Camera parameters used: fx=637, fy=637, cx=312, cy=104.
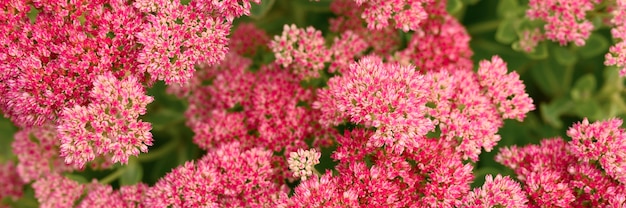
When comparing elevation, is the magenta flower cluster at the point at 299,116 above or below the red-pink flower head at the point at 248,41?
below

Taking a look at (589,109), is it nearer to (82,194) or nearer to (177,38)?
(177,38)

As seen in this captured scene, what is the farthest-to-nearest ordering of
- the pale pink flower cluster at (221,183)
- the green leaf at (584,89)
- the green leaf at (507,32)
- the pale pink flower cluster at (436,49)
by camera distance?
the green leaf at (584,89) < the green leaf at (507,32) < the pale pink flower cluster at (436,49) < the pale pink flower cluster at (221,183)

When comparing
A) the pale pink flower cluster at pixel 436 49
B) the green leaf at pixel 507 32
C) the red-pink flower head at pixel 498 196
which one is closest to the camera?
the red-pink flower head at pixel 498 196

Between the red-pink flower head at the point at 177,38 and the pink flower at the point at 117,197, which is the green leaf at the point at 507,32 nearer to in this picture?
the red-pink flower head at the point at 177,38

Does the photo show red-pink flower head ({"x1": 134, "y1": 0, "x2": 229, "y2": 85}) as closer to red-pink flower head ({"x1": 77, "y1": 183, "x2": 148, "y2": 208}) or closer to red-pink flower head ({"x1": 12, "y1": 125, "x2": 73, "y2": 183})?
red-pink flower head ({"x1": 77, "y1": 183, "x2": 148, "y2": 208})

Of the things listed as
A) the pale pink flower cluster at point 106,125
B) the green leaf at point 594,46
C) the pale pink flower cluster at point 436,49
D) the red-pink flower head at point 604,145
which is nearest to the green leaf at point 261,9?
the pale pink flower cluster at point 436,49

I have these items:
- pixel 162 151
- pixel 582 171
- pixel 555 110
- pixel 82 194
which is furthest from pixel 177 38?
pixel 555 110

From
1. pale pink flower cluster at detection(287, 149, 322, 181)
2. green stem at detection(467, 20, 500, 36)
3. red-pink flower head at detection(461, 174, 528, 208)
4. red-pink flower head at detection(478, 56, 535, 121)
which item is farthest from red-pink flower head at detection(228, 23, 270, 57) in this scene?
red-pink flower head at detection(461, 174, 528, 208)
